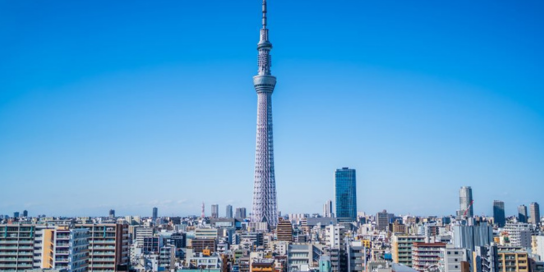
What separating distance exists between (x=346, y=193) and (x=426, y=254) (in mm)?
84578

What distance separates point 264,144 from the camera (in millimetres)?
74125

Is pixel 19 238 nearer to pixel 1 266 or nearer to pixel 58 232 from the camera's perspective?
pixel 1 266

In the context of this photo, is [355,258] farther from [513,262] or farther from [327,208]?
[327,208]

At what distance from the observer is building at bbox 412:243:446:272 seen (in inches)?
1484

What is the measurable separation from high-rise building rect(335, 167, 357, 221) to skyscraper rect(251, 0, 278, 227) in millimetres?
47462

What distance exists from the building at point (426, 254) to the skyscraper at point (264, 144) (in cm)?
3741

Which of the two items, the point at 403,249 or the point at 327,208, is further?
the point at 327,208

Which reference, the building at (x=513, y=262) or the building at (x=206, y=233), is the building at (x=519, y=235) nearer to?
the building at (x=513, y=262)

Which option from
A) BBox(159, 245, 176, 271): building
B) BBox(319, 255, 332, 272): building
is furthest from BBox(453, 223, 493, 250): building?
BBox(159, 245, 176, 271): building

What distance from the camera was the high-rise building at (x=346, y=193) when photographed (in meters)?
123

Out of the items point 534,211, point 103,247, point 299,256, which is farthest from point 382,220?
point 103,247

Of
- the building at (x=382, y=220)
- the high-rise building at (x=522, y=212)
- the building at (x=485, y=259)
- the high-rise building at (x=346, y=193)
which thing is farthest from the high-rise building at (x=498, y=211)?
the building at (x=485, y=259)

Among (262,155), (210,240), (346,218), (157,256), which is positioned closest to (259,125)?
(262,155)

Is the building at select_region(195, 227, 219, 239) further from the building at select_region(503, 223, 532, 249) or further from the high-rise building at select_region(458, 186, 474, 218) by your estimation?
the high-rise building at select_region(458, 186, 474, 218)
